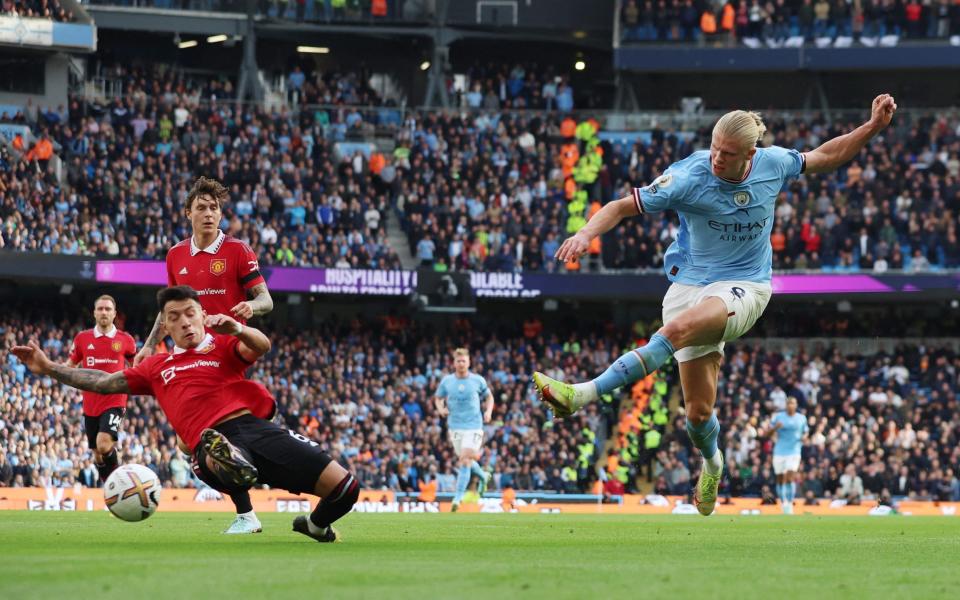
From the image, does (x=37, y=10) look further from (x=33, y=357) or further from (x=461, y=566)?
(x=461, y=566)

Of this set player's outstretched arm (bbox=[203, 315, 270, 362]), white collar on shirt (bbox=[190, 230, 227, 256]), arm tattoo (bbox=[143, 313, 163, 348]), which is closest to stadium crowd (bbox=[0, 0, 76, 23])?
arm tattoo (bbox=[143, 313, 163, 348])

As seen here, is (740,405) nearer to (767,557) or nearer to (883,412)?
(883,412)

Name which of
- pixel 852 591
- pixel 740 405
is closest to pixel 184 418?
pixel 852 591

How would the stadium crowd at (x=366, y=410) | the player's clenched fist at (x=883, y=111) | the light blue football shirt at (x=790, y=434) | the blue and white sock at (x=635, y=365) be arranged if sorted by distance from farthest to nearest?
the stadium crowd at (x=366, y=410) < the light blue football shirt at (x=790, y=434) < the player's clenched fist at (x=883, y=111) < the blue and white sock at (x=635, y=365)

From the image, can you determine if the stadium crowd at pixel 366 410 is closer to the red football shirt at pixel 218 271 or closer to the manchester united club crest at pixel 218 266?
the red football shirt at pixel 218 271

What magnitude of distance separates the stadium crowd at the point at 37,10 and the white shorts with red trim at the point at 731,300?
3138 centimetres

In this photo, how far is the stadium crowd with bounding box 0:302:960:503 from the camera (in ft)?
107

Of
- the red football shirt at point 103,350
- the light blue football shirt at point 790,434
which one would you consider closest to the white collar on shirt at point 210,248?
the red football shirt at point 103,350

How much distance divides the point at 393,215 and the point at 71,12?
1056cm

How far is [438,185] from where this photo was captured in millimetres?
42188

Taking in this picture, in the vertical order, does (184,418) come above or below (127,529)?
above

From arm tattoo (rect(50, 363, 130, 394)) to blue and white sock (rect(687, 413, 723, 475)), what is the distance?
5.33m

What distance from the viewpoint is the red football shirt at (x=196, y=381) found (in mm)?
10477

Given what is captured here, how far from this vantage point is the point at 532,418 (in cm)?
3738
